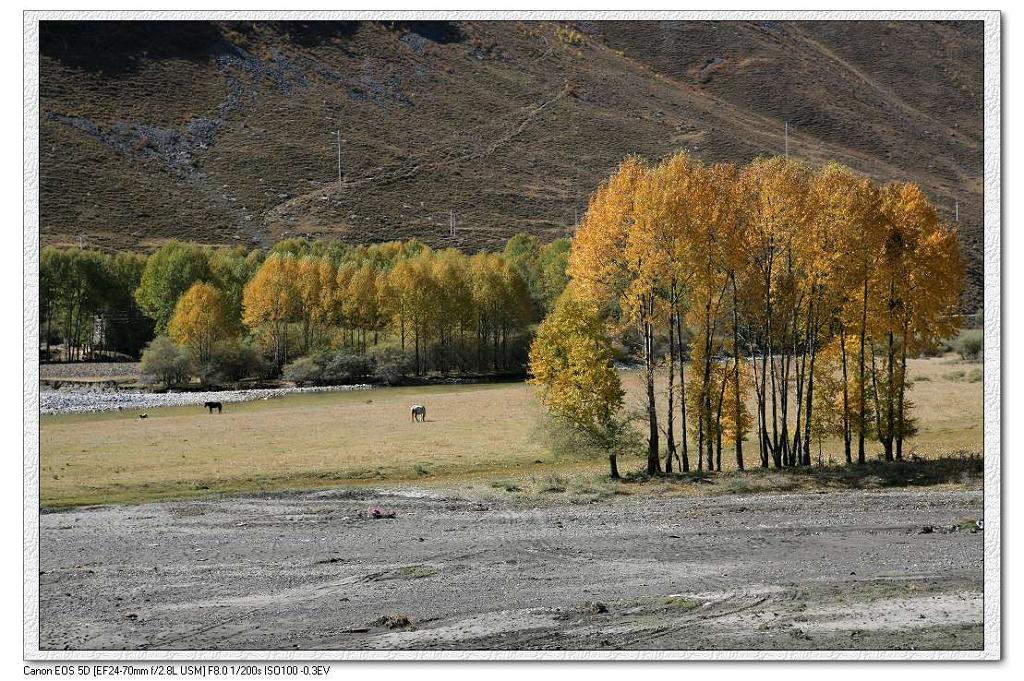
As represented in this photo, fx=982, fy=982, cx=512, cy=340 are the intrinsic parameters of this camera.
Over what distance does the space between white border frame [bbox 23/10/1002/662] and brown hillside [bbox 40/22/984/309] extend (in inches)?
2369

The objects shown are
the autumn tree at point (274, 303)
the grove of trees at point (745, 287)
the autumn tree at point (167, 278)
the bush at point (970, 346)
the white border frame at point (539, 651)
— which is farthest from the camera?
the autumn tree at point (167, 278)

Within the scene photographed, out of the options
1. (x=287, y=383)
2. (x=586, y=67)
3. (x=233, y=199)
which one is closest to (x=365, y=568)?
(x=287, y=383)

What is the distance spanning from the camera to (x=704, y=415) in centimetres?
3127

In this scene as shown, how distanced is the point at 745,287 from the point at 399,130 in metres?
84.5

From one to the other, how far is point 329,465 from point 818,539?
18.6m

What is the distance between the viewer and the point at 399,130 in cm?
11038

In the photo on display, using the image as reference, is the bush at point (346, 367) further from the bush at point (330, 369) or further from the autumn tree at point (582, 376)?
the autumn tree at point (582, 376)

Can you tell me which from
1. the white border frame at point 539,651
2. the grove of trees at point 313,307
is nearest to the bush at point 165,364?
the grove of trees at point 313,307

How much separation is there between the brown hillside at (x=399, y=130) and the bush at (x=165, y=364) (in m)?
22.4

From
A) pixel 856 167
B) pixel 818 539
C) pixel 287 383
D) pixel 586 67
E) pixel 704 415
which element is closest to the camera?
pixel 818 539

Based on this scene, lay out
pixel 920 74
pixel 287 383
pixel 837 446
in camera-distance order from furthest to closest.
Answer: pixel 287 383 → pixel 920 74 → pixel 837 446

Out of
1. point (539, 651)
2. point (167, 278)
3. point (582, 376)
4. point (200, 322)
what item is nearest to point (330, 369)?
point (200, 322)

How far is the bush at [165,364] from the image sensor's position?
7212cm

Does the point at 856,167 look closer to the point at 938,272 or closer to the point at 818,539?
the point at 938,272
